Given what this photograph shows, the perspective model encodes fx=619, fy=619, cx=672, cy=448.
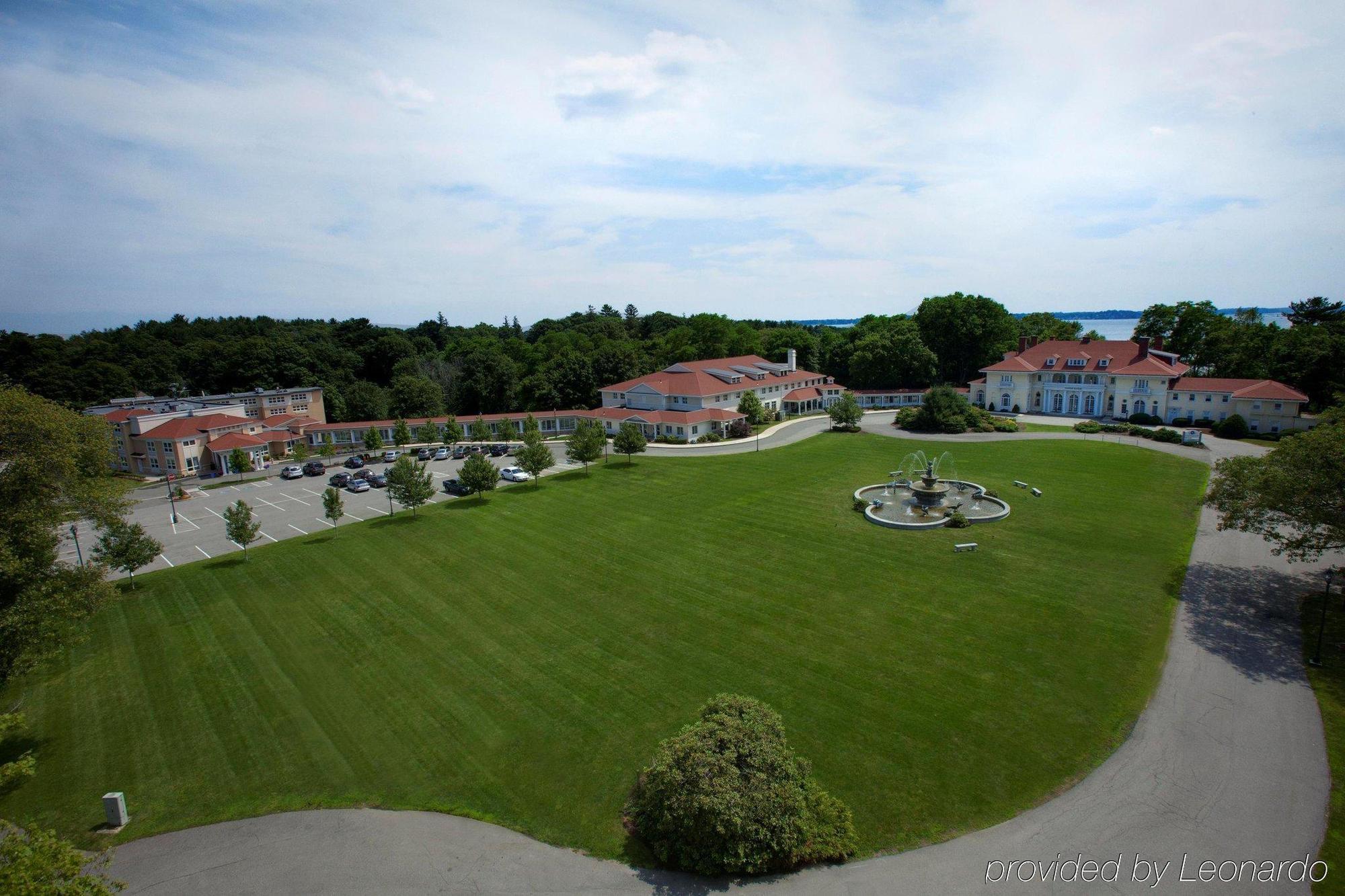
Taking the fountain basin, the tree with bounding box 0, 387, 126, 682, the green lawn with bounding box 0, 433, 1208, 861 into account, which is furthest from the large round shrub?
the fountain basin

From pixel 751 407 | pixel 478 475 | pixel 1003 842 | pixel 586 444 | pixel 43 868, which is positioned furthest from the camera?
pixel 751 407

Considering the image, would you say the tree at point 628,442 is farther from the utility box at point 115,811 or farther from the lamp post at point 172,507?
the utility box at point 115,811

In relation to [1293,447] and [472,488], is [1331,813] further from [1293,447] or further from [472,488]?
[472,488]

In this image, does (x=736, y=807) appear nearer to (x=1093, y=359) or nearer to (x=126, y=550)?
(x=126, y=550)

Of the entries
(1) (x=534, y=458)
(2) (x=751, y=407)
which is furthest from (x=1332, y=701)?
(2) (x=751, y=407)

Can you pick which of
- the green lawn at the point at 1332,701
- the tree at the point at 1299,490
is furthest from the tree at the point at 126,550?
the tree at the point at 1299,490

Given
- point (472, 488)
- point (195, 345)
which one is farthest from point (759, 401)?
point (195, 345)
